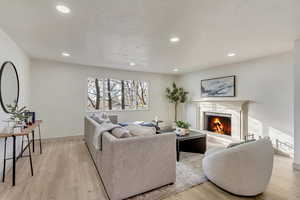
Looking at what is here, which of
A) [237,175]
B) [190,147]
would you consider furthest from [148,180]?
[190,147]

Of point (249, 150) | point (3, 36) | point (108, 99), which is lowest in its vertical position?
point (249, 150)

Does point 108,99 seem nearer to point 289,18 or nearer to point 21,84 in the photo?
point 21,84

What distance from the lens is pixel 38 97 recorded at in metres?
4.11

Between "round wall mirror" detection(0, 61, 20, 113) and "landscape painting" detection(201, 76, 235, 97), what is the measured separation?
5.35 metres

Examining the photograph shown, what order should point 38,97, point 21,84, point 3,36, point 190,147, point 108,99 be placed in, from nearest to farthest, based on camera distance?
point 3,36, point 21,84, point 190,147, point 38,97, point 108,99

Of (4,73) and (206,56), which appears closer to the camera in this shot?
(4,73)

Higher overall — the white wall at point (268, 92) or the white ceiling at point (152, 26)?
the white ceiling at point (152, 26)

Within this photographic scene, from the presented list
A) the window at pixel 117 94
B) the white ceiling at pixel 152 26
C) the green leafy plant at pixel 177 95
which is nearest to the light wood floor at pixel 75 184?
the window at pixel 117 94

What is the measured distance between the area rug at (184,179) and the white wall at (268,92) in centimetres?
206

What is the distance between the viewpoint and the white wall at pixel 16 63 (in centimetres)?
238

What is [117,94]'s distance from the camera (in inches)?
213

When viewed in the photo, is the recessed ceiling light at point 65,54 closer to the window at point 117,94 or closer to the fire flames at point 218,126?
the window at point 117,94

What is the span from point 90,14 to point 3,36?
5.91 feet

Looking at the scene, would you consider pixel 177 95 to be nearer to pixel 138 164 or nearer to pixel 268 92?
pixel 268 92
